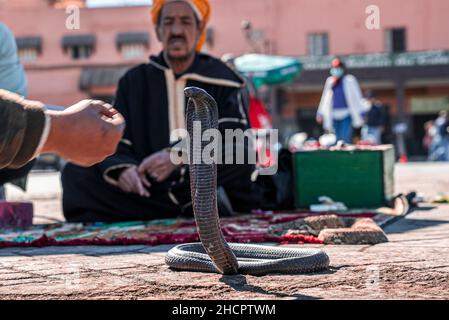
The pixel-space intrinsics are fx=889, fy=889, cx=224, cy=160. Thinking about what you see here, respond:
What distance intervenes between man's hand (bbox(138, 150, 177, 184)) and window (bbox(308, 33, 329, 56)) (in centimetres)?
2838

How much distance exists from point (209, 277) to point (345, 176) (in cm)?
339

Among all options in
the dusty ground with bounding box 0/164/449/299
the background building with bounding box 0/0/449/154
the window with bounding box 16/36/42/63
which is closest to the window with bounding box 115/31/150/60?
the background building with bounding box 0/0/449/154

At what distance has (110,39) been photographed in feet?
113

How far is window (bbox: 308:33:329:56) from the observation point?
33281 mm

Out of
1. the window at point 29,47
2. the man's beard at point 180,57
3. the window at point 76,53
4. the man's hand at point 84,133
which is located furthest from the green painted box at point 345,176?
the window at point 29,47

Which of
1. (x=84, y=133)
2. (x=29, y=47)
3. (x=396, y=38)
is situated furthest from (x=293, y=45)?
(x=84, y=133)

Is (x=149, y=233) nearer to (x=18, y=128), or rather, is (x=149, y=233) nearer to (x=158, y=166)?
(x=158, y=166)

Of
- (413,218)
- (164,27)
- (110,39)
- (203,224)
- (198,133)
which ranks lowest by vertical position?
(413,218)

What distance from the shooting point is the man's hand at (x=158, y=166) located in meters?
5.33

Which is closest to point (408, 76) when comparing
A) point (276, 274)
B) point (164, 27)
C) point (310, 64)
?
point (310, 64)

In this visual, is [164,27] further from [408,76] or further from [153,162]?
[408,76]

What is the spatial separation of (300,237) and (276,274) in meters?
1.04
